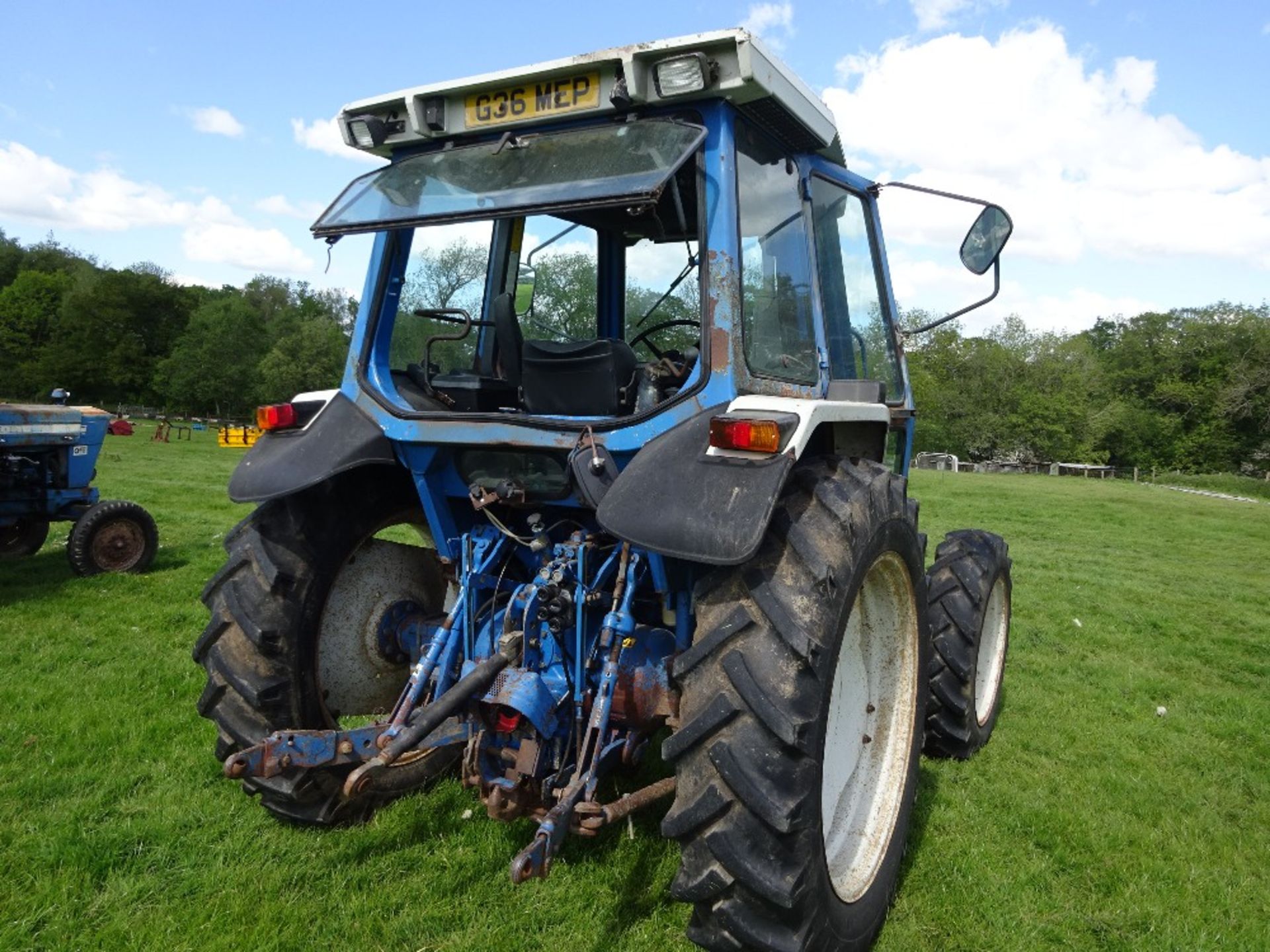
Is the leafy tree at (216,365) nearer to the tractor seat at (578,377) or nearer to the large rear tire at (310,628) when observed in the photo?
the large rear tire at (310,628)

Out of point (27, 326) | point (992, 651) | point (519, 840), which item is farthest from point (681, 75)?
point (27, 326)

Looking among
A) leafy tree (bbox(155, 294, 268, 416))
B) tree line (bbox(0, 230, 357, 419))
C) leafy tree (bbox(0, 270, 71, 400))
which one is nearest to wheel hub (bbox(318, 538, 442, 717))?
tree line (bbox(0, 230, 357, 419))

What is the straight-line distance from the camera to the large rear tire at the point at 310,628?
3.23m

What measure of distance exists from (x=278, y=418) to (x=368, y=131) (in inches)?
43.9

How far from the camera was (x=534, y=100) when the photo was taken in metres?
3.08

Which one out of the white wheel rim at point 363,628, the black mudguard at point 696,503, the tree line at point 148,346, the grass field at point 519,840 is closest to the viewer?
the black mudguard at point 696,503

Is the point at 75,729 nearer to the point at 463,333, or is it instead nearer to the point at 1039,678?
the point at 463,333

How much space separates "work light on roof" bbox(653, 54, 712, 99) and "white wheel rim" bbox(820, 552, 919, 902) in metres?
1.58

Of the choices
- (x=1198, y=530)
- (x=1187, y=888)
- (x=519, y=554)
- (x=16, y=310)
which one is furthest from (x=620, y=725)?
(x=16, y=310)

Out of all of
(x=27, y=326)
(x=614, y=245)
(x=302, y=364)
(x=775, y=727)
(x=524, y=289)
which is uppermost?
(x=27, y=326)

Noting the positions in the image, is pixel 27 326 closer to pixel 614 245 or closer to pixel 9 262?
pixel 9 262

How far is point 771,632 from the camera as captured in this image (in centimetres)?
242

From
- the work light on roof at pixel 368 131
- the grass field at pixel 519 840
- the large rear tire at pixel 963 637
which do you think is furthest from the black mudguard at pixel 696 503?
the large rear tire at pixel 963 637

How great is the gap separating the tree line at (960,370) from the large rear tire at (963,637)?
1958 inches
